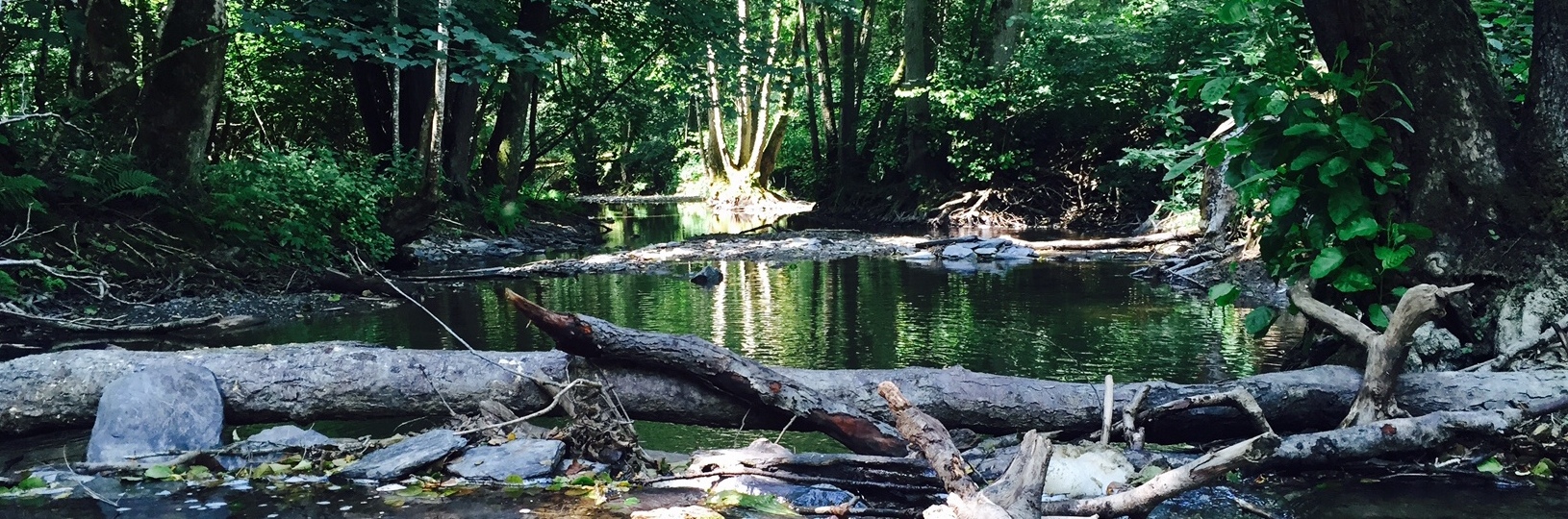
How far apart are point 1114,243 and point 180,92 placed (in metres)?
11.5

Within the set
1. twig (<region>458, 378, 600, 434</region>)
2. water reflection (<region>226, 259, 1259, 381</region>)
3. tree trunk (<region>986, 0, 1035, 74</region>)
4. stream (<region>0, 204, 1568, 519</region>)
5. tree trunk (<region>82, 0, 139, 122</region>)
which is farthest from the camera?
tree trunk (<region>986, 0, 1035, 74</region>)

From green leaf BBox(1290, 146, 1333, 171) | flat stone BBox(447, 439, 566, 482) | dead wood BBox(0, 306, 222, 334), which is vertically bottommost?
flat stone BBox(447, 439, 566, 482)

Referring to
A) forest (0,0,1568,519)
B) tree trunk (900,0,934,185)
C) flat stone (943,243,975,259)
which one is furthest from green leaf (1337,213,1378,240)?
tree trunk (900,0,934,185)

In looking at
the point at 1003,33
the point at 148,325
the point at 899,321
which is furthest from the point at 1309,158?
the point at 1003,33

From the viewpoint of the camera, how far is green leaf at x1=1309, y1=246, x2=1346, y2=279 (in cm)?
462

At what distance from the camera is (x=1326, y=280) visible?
4984 millimetres

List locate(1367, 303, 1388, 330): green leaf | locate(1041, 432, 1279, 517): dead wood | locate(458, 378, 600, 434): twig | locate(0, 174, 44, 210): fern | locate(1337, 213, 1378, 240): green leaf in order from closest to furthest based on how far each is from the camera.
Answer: locate(1041, 432, 1279, 517): dead wood → locate(458, 378, 600, 434): twig → locate(1337, 213, 1378, 240): green leaf → locate(1367, 303, 1388, 330): green leaf → locate(0, 174, 44, 210): fern

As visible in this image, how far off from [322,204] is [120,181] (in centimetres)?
226

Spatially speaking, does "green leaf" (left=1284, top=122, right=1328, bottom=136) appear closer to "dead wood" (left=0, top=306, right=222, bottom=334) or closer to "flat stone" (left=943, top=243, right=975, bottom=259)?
"dead wood" (left=0, top=306, right=222, bottom=334)

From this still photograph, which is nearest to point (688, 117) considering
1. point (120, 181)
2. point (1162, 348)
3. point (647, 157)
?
point (647, 157)

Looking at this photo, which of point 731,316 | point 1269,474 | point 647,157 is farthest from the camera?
point 647,157

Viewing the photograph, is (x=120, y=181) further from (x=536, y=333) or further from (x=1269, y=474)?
(x=1269, y=474)

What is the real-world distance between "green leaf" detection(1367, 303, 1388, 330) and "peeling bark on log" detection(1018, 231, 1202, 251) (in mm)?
9171

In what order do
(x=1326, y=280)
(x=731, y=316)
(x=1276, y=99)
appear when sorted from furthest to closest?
1. (x=731, y=316)
2. (x=1326, y=280)
3. (x=1276, y=99)
